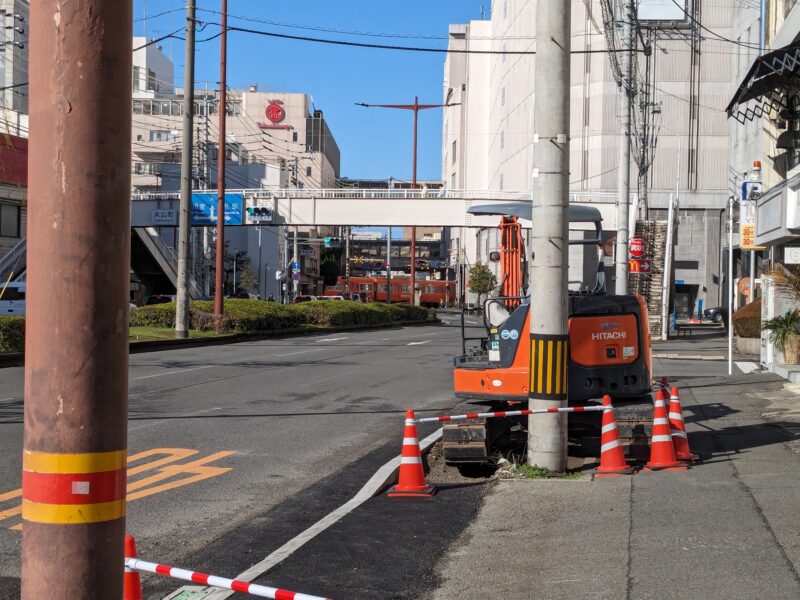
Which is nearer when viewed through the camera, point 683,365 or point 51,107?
point 51,107

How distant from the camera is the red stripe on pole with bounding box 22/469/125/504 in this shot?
2691 mm

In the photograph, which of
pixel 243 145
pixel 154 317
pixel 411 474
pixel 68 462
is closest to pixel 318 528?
pixel 411 474

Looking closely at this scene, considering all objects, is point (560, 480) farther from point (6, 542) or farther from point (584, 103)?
point (584, 103)

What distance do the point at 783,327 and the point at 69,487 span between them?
69.5ft

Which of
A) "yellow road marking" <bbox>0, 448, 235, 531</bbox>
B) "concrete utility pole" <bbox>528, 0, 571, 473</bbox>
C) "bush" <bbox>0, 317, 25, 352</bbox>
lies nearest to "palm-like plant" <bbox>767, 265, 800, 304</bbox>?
"concrete utility pole" <bbox>528, 0, 571, 473</bbox>

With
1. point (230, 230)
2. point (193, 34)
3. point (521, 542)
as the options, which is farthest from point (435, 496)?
point (230, 230)

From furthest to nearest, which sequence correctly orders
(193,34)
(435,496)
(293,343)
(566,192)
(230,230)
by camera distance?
(230,230), (293,343), (193,34), (566,192), (435,496)

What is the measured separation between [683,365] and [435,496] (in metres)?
18.5

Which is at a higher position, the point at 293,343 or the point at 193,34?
the point at 193,34

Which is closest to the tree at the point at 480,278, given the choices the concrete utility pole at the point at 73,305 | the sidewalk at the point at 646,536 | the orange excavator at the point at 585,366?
the orange excavator at the point at 585,366

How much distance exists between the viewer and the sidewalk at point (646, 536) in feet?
19.2

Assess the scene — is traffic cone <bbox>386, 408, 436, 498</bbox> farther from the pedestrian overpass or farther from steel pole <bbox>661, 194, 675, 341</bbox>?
the pedestrian overpass

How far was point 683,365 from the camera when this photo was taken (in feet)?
85.3

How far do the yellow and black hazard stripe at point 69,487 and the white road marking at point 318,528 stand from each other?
129 inches
